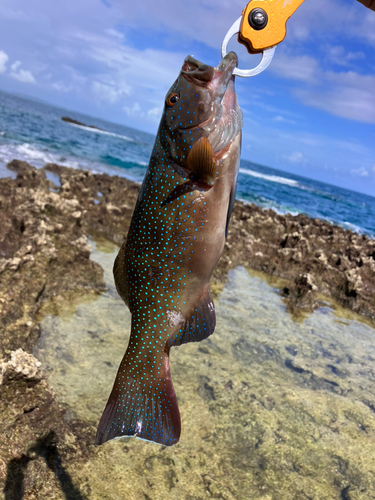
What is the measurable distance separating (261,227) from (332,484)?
9.28 meters

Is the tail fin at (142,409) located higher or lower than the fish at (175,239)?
lower

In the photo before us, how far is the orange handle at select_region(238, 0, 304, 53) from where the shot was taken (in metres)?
1.72

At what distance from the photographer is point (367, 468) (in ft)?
12.6

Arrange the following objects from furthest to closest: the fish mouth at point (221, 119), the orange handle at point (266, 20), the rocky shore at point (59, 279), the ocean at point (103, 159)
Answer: the ocean at point (103, 159) → the rocky shore at point (59, 279) → the fish mouth at point (221, 119) → the orange handle at point (266, 20)

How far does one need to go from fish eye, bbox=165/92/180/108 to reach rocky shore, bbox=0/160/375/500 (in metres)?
2.35

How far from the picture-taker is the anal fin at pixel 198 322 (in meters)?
2.16

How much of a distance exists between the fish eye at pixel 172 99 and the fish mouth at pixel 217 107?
12cm

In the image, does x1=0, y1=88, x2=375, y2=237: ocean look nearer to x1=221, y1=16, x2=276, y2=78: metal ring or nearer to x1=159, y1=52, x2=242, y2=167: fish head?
x1=159, y1=52, x2=242, y2=167: fish head

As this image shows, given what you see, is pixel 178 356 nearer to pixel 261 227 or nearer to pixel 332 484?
pixel 332 484

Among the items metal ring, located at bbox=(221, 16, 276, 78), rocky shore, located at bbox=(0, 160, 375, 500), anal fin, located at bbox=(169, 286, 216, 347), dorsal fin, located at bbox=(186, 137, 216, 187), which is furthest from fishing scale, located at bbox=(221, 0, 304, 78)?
rocky shore, located at bbox=(0, 160, 375, 500)

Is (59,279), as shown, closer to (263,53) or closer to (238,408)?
(238,408)

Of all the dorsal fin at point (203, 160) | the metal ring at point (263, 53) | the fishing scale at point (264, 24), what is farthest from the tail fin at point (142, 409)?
the fishing scale at point (264, 24)

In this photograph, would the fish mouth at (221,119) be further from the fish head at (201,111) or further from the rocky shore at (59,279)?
the rocky shore at (59,279)

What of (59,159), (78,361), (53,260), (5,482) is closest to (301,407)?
(78,361)
